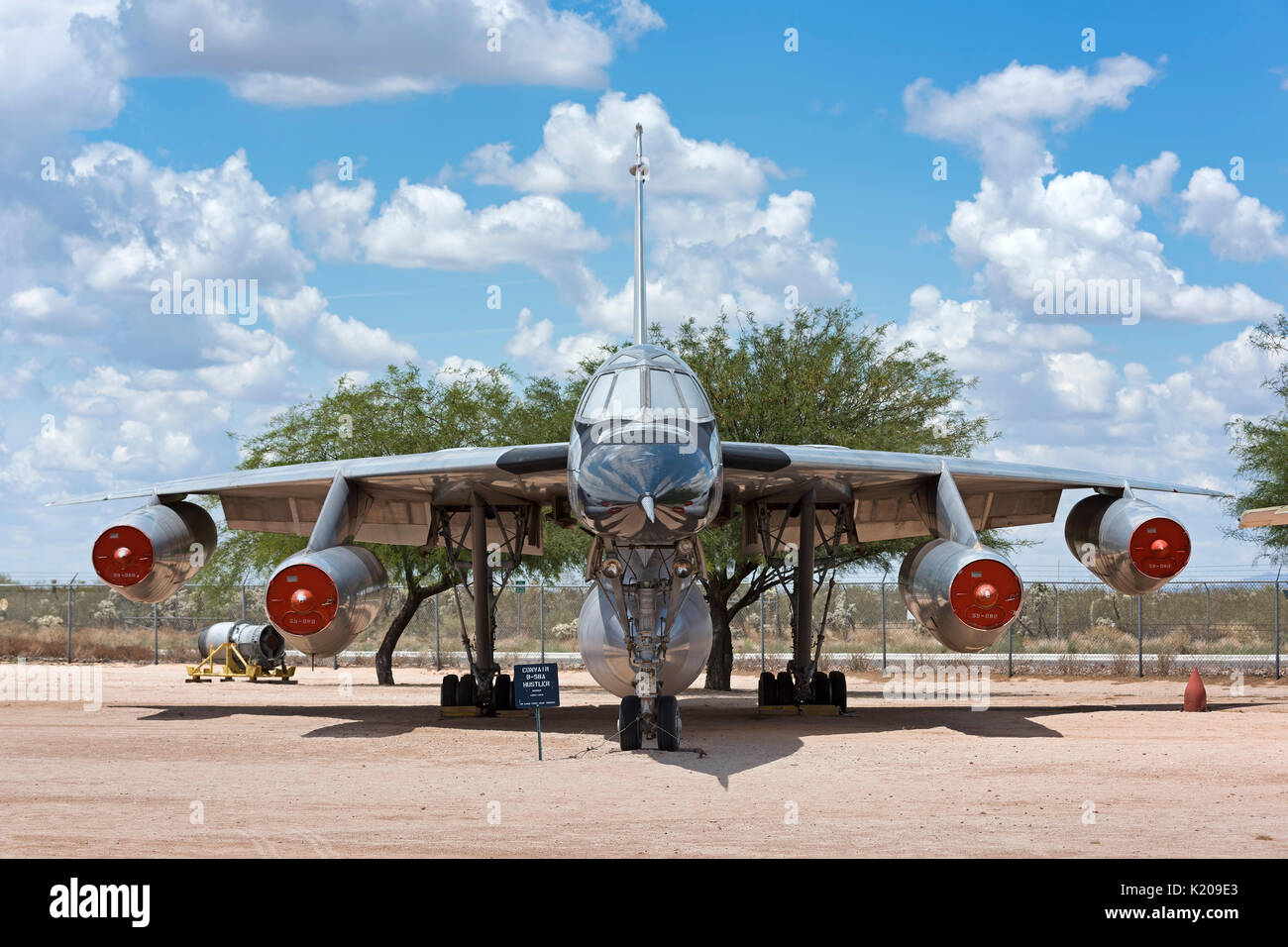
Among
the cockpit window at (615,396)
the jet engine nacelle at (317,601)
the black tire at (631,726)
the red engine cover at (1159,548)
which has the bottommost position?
the black tire at (631,726)

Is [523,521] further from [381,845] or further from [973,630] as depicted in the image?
[381,845]

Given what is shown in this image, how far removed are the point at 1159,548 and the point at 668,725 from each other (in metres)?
7.08

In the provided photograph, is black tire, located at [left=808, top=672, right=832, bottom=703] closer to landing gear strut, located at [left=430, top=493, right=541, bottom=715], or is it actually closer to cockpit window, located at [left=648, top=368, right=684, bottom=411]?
landing gear strut, located at [left=430, top=493, right=541, bottom=715]

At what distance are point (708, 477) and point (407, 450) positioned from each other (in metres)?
16.9

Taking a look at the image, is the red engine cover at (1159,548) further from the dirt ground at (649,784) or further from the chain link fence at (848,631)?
the chain link fence at (848,631)

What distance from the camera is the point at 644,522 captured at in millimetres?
12523

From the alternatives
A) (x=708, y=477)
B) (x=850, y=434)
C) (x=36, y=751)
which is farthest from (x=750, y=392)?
(x=36, y=751)

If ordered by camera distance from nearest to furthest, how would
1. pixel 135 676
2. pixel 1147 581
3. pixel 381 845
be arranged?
pixel 381 845 → pixel 1147 581 → pixel 135 676

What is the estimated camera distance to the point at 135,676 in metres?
33.0

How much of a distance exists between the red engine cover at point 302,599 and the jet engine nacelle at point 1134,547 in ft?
32.3

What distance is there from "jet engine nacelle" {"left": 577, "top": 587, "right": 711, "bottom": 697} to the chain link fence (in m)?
7.22

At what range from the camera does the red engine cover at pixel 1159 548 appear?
655 inches

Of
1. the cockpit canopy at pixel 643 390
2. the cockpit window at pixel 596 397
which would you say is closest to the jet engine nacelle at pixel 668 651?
the cockpit window at pixel 596 397

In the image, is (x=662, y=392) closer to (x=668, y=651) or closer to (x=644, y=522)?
(x=644, y=522)
